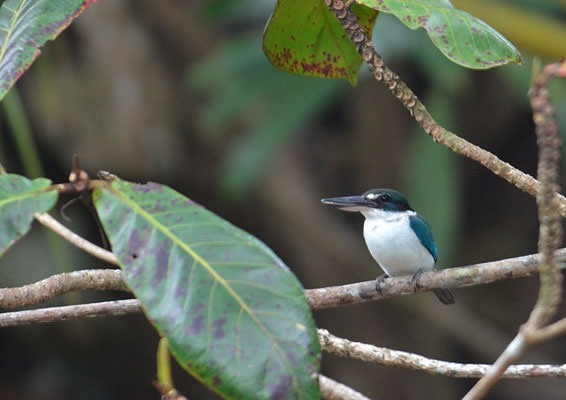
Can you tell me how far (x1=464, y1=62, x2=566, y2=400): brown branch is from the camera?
947mm

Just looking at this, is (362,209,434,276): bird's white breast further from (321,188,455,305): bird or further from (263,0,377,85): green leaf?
(263,0,377,85): green leaf

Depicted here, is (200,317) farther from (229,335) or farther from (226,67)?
(226,67)

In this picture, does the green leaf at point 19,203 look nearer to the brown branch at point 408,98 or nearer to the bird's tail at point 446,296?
the brown branch at point 408,98

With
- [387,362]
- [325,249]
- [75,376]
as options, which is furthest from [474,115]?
[387,362]

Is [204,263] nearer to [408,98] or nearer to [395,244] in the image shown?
[408,98]

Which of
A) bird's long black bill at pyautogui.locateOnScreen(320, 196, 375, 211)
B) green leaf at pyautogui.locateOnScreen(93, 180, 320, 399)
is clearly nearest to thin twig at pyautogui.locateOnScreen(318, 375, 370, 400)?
green leaf at pyautogui.locateOnScreen(93, 180, 320, 399)

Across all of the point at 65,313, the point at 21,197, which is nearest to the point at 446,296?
the point at 65,313

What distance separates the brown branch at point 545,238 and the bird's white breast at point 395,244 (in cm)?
175

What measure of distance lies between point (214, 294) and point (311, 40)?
87 cm

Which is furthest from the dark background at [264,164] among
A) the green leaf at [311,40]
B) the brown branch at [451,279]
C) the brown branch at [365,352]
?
the brown branch at [365,352]

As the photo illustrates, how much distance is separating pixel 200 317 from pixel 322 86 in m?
3.35

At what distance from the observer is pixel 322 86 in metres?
4.41

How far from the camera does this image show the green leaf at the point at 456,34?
5.02ft

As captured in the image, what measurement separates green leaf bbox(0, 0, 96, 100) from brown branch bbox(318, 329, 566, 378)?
808mm
